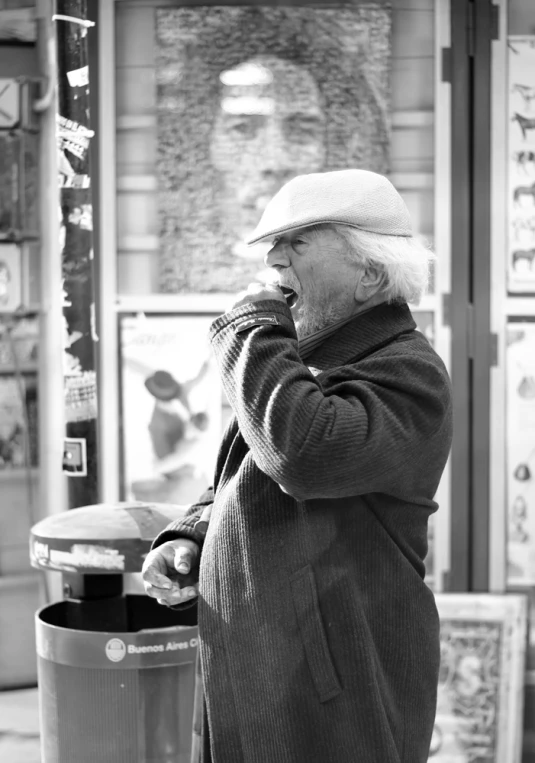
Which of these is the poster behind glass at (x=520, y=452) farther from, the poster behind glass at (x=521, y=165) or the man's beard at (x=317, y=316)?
the man's beard at (x=317, y=316)

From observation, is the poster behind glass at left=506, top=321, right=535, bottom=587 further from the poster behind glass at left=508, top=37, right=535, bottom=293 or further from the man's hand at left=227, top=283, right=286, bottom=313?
the man's hand at left=227, top=283, right=286, bottom=313

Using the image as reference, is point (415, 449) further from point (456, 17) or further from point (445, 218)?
point (456, 17)

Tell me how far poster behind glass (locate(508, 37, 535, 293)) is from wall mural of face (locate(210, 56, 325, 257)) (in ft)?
2.46

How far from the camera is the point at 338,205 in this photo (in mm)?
1769

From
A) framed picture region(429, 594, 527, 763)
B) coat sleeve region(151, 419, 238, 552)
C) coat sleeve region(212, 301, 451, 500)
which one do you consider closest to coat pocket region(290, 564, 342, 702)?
coat sleeve region(212, 301, 451, 500)

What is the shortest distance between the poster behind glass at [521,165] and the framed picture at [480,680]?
127 cm

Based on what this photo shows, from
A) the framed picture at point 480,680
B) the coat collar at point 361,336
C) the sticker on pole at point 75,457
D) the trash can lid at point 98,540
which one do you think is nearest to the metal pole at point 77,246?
the sticker on pole at point 75,457

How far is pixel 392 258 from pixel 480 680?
2496mm

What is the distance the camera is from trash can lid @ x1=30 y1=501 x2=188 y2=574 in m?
2.38

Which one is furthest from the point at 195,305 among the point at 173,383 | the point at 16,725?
the point at 16,725

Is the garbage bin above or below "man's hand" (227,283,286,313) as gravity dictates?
below

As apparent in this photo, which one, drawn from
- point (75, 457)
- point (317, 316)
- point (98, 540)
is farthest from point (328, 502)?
point (75, 457)

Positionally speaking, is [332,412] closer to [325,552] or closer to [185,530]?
[325,552]

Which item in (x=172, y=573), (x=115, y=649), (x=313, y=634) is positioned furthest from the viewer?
(x=115, y=649)
